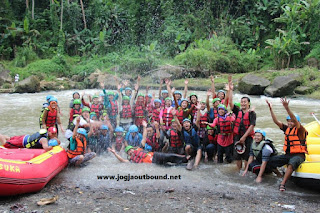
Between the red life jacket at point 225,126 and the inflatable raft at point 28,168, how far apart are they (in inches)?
111

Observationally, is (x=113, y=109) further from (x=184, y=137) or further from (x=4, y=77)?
(x=4, y=77)

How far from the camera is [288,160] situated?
15.5ft

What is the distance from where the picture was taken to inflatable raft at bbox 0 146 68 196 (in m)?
4.16

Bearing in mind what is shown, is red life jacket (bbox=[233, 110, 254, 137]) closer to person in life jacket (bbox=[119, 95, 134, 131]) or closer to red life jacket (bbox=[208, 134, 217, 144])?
red life jacket (bbox=[208, 134, 217, 144])

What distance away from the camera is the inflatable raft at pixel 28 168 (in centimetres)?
416

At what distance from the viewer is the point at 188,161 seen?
572 centimetres

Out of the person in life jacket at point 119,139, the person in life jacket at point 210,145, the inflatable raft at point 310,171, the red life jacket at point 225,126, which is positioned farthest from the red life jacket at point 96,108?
the inflatable raft at point 310,171

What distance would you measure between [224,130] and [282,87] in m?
9.34

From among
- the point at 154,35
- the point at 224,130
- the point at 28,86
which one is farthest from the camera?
the point at 154,35

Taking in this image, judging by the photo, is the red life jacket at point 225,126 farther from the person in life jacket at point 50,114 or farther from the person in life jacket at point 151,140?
the person in life jacket at point 50,114

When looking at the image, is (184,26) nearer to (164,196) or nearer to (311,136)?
(311,136)

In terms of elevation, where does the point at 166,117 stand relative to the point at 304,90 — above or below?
below

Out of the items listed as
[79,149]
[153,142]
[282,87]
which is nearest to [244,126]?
[153,142]

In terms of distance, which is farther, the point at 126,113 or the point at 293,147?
the point at 126,113
